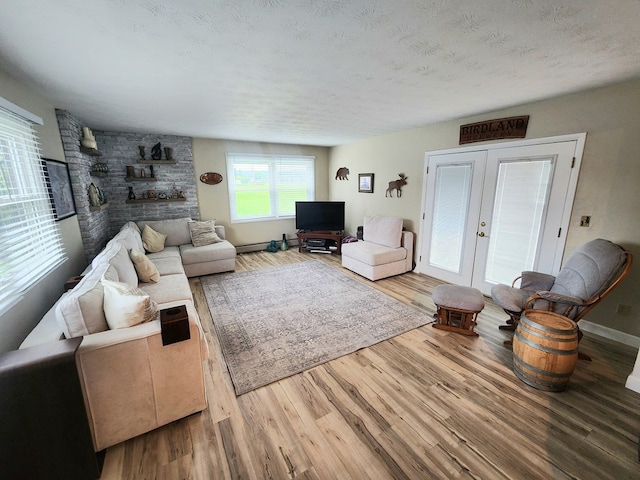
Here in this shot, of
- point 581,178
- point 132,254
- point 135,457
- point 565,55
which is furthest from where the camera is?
point 132,254

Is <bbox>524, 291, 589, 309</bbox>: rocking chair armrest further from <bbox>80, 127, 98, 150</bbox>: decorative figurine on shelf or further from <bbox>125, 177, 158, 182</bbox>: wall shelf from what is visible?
<bbox>125, 177, 158, 182</bbox>: wall shelf

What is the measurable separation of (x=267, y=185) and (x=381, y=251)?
3.08m

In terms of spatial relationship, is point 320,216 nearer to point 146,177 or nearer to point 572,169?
point 146,177

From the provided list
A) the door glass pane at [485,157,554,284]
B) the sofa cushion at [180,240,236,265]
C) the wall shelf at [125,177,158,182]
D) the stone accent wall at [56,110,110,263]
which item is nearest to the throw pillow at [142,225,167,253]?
the sofa cushion at [180,240,236,265]

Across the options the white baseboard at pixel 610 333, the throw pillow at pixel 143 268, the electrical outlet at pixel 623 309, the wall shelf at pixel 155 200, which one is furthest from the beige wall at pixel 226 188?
the electrical outlet at pixel 623 309

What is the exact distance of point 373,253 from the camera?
4.08 m

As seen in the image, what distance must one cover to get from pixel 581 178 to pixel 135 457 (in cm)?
429

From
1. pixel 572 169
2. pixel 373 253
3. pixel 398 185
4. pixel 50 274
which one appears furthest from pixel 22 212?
pixel 572 169

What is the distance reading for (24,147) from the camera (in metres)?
2.12

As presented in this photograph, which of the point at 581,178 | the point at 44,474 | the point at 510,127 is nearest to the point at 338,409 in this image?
the point at 44,474

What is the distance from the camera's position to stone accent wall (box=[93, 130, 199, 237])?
441 cm

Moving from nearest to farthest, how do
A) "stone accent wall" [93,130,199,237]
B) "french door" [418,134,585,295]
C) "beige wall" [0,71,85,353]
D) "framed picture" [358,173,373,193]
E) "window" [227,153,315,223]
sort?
"beige wall" [0,71,85,353], "french door" [418,134,585,295], "stone accent wall" [93,130,199,237], "framed picture" [358,173,373,193], "window" [227,153,315,223]

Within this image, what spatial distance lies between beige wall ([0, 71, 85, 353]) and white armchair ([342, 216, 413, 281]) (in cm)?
362

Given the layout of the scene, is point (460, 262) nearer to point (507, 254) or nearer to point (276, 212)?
point (507, 254)
